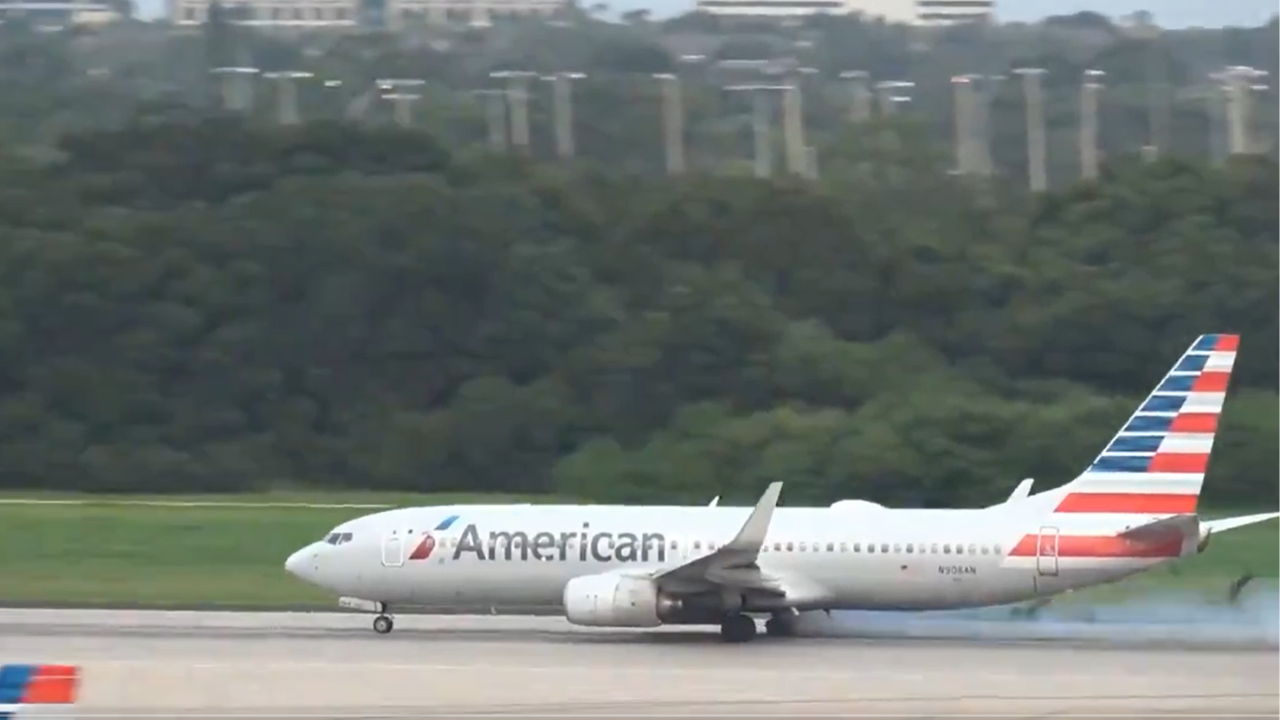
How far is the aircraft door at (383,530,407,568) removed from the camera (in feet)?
124

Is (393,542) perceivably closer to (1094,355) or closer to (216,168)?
(1094,355)

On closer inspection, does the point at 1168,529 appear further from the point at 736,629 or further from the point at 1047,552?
the point at 736,629

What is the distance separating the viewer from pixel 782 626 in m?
38.0

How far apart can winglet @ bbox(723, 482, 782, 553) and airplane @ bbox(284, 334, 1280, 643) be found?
0.07 feet

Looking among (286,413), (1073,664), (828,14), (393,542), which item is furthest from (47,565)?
(828,14)

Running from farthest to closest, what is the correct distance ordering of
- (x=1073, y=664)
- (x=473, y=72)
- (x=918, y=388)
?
(x=473, y=72), (x=918, y=388), (x=1073, y=664)

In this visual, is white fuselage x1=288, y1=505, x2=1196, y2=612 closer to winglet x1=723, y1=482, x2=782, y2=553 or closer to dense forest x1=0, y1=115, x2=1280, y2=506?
winglet x1=723, y1=482, x2=782, y2=553

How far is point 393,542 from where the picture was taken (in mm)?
38031

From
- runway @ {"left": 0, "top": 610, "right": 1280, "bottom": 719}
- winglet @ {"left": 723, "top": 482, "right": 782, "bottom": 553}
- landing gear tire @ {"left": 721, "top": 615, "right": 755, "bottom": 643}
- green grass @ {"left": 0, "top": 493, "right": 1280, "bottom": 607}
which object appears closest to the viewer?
runway @ {"left": 0, "top": 610, "right": 1280, "bottom": 719}

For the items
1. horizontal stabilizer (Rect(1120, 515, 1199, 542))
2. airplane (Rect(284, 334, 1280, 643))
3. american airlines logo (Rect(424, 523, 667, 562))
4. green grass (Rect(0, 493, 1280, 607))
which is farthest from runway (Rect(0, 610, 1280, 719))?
green grass (Rect(0, 493, 1280, 607))

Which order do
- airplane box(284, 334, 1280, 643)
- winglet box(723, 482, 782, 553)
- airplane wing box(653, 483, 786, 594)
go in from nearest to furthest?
winglet box(723, 482, 782, 553)
airplane wing box(653, 483, 786, 594)
airplane box(284, 334, 1280, 643)

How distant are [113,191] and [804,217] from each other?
2075 cm

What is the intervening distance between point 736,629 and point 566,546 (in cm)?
300

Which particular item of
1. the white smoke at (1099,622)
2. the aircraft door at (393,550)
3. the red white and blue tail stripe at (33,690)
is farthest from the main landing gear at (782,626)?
the red white and blue tail stripe at (33,690)
